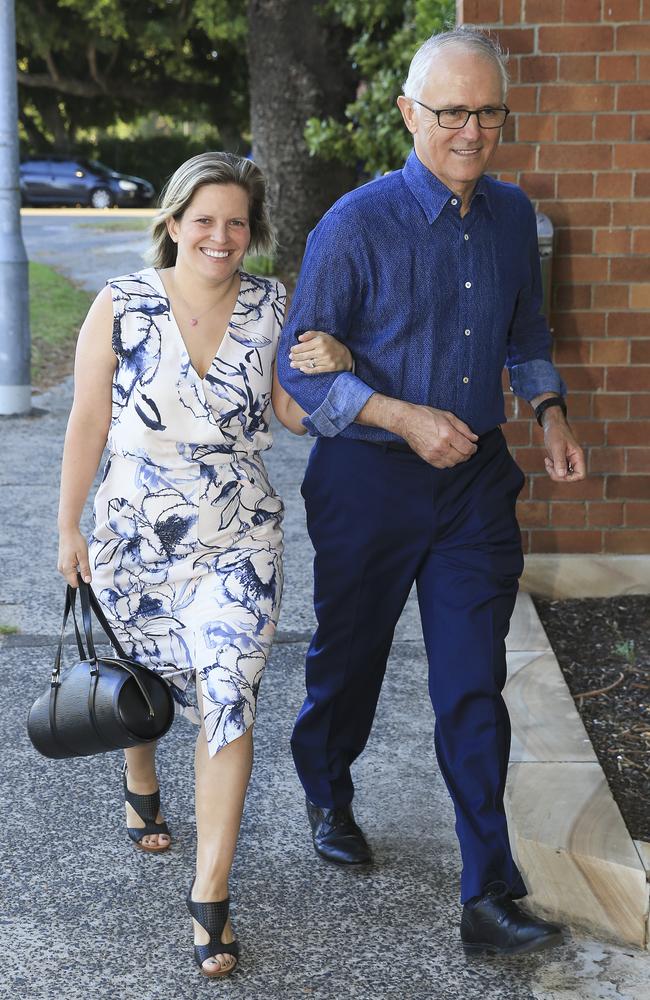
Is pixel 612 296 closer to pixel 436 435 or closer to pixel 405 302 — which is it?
pixel 405 302

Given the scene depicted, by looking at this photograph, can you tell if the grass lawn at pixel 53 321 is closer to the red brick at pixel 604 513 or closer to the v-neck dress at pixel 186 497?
the red brick at pixel 604 513

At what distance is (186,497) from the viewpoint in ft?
10.7

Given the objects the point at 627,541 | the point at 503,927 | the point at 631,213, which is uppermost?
the point at 631,213

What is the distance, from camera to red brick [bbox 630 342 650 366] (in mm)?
5234

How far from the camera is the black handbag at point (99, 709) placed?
10.3 ft

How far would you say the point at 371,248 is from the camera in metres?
3.10

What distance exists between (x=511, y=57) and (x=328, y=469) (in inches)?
95.1

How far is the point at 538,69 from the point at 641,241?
758 millimetres

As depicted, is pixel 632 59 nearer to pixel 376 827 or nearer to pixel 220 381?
pixel 220 381

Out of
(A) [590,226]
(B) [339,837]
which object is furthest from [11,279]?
(B) [339,837]

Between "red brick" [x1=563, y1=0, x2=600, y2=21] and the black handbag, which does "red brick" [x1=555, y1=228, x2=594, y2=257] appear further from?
the black handbag

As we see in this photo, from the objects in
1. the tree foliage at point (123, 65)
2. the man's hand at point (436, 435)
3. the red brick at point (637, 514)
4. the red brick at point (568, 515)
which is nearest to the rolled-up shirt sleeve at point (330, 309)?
the man's hand at point (436, 435)

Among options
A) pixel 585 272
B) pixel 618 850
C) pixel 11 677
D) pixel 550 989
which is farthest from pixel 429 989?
pixel 585 272

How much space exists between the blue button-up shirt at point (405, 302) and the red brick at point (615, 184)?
2.03 meters
